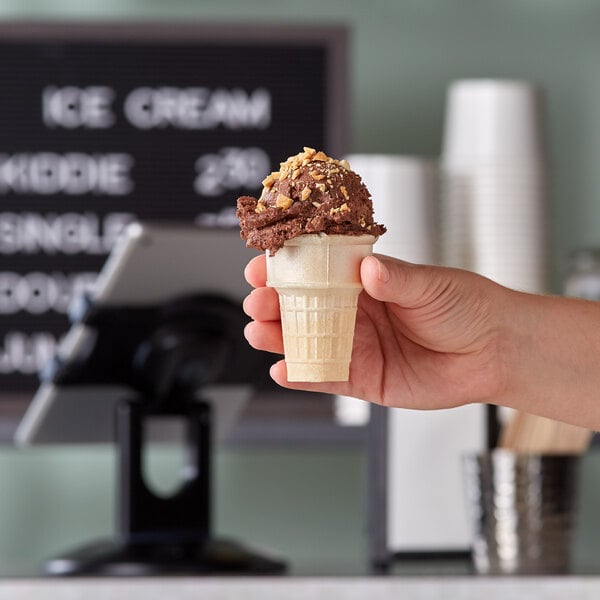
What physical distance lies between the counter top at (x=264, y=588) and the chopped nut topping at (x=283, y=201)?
1.07 metres

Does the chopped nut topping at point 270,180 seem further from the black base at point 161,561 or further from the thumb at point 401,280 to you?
the black base at point 161,561

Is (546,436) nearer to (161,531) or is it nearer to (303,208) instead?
(161,531)

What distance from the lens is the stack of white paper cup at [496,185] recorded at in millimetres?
2838

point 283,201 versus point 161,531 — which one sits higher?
point 283,201

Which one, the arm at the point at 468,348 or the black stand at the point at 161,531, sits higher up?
the arm at the point at 468,348

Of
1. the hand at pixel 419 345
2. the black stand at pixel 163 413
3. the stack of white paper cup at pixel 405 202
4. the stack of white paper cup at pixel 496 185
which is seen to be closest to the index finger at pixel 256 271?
the hand at pixel 419 345

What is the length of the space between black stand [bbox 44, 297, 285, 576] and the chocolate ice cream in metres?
0.99

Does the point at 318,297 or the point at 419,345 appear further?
the point at 419,345

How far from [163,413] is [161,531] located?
20cm

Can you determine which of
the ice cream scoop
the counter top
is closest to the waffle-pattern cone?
the ice cream scoop

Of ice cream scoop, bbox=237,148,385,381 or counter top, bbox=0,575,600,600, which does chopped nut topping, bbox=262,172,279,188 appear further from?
counter top, bbox=0,575,600,600

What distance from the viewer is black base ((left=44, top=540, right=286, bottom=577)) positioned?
2086 millimetres

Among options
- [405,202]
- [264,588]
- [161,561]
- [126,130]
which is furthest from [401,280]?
[126,130]

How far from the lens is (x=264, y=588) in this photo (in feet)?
6.62
